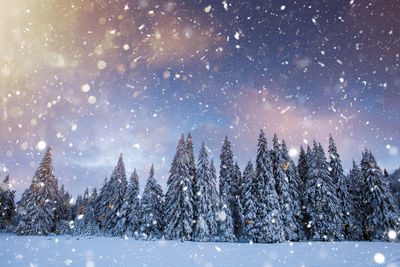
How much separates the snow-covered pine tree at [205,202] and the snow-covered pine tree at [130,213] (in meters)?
12.5

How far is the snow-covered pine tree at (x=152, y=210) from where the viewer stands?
34.6 m

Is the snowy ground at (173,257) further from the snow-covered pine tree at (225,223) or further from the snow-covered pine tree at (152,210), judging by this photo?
the snow-covered pine tree at (152,210)

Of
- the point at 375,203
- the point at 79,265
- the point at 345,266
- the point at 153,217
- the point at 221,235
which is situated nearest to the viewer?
the point at 79,265

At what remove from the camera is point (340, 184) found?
34781mm

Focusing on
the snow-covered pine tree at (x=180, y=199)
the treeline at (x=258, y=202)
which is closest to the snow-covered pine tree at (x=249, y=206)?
the treeline at (x=258, y=202)

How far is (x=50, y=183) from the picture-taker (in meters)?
38.2

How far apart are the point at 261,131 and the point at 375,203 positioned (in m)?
19.2

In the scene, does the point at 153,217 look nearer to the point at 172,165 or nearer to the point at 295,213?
the point at 172,165

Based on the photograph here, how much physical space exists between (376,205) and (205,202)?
24668mm

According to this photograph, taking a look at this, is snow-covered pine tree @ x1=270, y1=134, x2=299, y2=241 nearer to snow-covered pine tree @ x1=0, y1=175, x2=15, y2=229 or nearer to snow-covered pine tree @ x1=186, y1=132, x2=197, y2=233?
snow-covered pine tree @ x1=186, y1=132, x2=197, y2=233

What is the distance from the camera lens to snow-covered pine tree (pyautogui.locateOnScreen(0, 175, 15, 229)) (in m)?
49.8

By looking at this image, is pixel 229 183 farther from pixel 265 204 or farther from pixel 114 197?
pixel 114 197

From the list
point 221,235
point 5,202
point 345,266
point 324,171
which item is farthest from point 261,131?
point 5,202

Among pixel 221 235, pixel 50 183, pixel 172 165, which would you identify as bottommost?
pixel 221 235
